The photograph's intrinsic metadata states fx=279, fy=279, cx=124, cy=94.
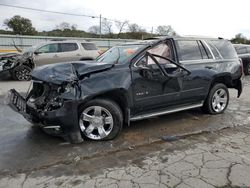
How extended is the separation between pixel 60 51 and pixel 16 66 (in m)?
2.16

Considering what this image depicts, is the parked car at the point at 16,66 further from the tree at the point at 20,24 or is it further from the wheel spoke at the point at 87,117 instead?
the tree at the point at 20,24

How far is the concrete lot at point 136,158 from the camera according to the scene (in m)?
3.41

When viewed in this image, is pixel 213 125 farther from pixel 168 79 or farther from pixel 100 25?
pixel 100 25

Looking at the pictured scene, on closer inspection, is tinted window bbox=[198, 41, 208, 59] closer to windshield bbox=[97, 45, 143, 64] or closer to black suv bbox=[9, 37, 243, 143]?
black suv bbox=[9, 37, 243, 143]

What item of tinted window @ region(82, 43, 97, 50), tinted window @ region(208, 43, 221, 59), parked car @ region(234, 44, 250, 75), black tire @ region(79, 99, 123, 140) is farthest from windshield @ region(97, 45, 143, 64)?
parked car @ region(234, 44, 250, 75)

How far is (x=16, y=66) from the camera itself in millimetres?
12367

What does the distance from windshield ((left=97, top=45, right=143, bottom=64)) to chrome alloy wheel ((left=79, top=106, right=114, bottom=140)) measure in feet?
3.34

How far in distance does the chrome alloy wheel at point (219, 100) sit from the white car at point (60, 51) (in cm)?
840

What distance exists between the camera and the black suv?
435 centimetres

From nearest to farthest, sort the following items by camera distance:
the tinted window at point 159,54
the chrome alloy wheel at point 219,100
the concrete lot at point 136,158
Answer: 1. the concrete lot at point 136,158
2. the tinted window at point 159,54
3. the chrome alloy wheel at point 219,100

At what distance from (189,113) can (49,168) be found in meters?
3.76

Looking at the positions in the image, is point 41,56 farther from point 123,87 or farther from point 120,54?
point 123,87

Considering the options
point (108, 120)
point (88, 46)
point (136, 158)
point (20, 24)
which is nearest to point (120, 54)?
point (108, 120)

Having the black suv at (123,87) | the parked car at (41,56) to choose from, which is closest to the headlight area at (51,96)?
the black suv at (123,87)
